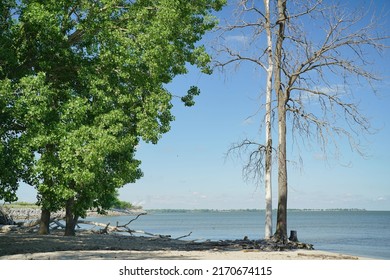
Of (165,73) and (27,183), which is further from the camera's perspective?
(165,73)

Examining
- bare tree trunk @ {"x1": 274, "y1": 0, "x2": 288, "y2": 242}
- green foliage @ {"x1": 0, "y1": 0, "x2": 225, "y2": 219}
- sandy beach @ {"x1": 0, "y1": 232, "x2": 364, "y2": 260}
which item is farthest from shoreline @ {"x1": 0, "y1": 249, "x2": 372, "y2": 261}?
bare tree trunk @ {"x1": 274, "y1": 0, "x2": 288, "y2": 242}

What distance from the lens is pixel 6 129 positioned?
54.4 feet

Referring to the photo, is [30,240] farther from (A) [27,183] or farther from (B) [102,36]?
(B) [102,36]

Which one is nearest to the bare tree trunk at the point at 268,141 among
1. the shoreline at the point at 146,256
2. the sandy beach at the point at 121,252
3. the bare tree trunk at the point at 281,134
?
the bare tree trunk at the point at 281,134

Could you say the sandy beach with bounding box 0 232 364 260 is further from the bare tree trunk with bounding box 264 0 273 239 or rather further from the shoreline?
the bare tree trunk with bounding box 264 0 273 239

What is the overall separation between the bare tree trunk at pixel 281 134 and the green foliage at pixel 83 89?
3.79 meters

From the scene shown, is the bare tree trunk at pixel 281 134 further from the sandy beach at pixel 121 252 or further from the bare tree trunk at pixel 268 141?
the sandy beach at pixel 121 252

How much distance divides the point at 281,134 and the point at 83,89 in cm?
829

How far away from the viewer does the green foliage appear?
52.0 ft

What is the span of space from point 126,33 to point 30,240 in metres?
8.57

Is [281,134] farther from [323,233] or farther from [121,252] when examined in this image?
[323,233]

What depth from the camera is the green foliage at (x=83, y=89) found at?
52.0ft
